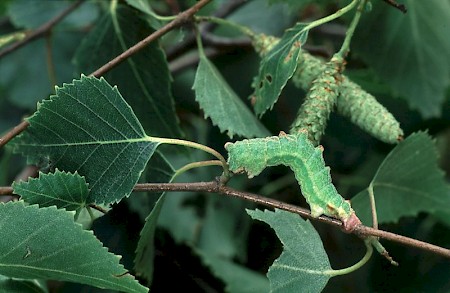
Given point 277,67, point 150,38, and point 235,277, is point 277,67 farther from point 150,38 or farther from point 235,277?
point 235,277

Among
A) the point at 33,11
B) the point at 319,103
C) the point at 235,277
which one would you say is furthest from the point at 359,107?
the point at 33,11

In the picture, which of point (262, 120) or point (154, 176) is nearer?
point (154, 176)

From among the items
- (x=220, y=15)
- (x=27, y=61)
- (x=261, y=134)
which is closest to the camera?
(x=261, y=134)

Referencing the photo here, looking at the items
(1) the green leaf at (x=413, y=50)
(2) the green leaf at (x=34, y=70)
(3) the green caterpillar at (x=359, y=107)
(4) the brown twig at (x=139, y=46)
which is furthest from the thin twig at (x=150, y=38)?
(2) the green leaf at (x=34, y=70)

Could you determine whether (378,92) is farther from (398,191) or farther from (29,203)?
(29,203)

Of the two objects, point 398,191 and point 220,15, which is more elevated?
point 220,15

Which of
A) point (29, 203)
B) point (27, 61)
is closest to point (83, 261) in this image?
point (29, 203)
